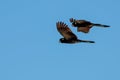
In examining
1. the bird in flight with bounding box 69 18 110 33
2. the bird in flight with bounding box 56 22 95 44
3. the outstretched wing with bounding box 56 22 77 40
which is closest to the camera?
the bird in flight with bounding box 56 22 95 44

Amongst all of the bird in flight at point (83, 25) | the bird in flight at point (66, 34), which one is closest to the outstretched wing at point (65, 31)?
the bird in flight at point (66, 34)

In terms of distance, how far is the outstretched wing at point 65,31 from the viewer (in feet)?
97.0

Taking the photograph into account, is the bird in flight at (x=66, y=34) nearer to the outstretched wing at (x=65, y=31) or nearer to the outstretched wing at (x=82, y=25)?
the outstretched wing at (x=65, y=31)

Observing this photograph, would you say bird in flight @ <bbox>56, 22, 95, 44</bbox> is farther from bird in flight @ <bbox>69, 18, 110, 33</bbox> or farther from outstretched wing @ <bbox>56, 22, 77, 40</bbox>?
bird in flight @ <bbox>69, 18, 110, 33</bbox>

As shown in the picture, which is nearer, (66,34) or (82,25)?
(82,25)

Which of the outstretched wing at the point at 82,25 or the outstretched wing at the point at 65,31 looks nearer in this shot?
the outstretched wing at the point at 82,25

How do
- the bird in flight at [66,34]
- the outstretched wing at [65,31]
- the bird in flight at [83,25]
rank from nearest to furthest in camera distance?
1. the bird in flight at [66,34]
2. the bird in flight at [83,25]
3. the outstretched wing at [65,31]

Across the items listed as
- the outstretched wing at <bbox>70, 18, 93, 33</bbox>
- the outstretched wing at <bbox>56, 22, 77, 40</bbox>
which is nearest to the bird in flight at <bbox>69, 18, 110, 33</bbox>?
the outstretched wing at <bbox>70, 18, 93, 33</bbox>

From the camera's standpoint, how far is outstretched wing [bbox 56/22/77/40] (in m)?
29.6

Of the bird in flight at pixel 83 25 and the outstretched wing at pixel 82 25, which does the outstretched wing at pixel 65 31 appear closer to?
the bird in flight at pixel 83 25

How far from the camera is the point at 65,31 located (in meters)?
30.4

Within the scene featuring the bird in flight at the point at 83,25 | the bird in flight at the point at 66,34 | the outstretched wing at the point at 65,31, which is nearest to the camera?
the bird in flight at the point at 66,34

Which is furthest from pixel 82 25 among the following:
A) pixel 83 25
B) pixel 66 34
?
pixel 66 34

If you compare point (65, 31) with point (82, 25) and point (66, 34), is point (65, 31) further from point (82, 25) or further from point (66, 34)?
point (82, 25)
